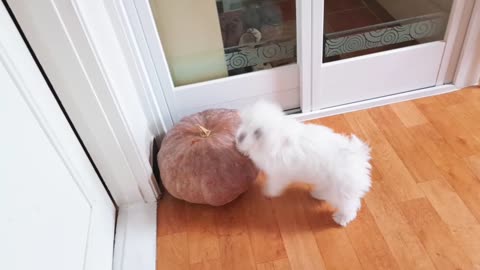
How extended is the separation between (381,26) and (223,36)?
70 centimetres

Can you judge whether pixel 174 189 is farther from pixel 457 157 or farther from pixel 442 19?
pixel 442 19

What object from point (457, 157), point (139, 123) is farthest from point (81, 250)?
→ point (457, 157)

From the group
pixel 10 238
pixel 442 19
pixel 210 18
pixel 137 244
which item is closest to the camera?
pixel 10 238

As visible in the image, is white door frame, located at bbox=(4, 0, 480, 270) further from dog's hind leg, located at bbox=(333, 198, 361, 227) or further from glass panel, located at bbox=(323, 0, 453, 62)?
dog's hind leg, located at bbox=(333, 198, 361, 227)

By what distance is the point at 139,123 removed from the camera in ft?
4.78

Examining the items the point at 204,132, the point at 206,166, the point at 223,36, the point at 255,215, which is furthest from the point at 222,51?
the point at 255,215

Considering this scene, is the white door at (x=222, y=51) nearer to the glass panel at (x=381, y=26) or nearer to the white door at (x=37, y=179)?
the glass panel at (x=381, y=26)

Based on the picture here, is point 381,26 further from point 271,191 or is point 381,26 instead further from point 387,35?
point 271,191

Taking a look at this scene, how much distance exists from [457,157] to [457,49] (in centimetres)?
51

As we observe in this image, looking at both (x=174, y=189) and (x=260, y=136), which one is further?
(x=174, y=189)

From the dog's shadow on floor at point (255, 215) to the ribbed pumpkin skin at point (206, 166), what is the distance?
0.08m

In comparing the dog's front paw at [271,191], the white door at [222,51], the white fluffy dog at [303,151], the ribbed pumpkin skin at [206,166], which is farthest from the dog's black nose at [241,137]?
the white door at [222,51]

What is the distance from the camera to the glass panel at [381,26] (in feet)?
5.52

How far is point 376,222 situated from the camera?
4.70ft
